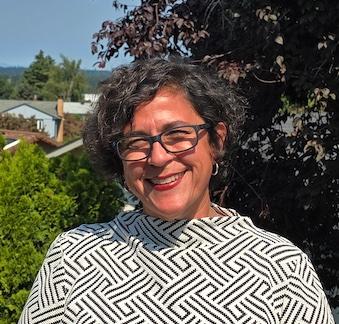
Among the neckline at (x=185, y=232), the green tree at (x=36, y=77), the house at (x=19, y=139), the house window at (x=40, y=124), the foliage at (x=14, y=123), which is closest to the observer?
the neckline at (x=185, y=232)

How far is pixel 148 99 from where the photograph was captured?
1.83m

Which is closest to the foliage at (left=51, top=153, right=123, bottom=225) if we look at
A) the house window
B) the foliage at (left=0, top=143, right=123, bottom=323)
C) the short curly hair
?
the foliage at (left=0, top=143, right=123, bottom=323)

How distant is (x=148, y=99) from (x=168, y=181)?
0.74 ft

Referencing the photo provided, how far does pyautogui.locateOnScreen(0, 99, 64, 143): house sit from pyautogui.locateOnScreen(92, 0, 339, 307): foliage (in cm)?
5595

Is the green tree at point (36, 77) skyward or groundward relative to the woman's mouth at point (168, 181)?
groundward

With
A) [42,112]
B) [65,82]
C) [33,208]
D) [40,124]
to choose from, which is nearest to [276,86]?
[33,208]

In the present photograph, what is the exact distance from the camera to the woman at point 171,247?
174cm

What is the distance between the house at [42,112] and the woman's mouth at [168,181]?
5833 cm

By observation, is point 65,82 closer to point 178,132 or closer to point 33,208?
point 33,208

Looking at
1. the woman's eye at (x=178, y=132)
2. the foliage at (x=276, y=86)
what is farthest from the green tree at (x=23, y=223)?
the woman's eye at (x=178, y=132)

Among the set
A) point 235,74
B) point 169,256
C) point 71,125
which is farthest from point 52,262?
point 71,125

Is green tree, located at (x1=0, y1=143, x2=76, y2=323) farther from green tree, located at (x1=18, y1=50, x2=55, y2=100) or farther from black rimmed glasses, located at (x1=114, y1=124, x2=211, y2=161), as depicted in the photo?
green tree, located at (x1=18, y1=50, x2=55, y2=100)

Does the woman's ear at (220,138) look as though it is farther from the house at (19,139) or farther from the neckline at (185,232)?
the house at (19,139)

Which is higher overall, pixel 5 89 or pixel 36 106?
pixel 36 106
